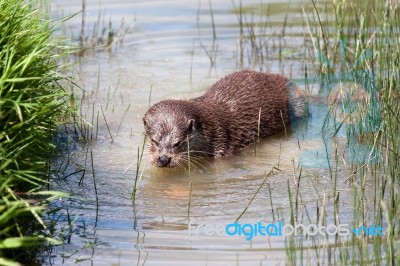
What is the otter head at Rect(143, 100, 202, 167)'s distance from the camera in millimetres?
7332

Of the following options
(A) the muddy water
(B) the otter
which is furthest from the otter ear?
(A) the muddy water

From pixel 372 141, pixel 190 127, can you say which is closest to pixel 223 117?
pixel 190 127

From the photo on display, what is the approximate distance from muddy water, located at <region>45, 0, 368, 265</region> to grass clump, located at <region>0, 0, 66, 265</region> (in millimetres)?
369

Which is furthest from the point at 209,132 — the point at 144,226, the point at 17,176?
the point at 17,176

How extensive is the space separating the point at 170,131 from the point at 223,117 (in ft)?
2.22

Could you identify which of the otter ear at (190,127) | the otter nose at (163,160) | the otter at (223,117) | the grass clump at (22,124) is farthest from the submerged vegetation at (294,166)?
the otter ear at (190,127)

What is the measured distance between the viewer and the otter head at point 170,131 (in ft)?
24.1

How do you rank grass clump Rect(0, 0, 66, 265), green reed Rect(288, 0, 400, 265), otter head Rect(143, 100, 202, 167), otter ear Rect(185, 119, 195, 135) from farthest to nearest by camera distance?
otter ear Rect(185, 119, 195, 135), otter head Rect(143, 100, 202, 167), green reed Rect(288, 0, 400, 265), grass clump Rect(0, 0, 66, 265)

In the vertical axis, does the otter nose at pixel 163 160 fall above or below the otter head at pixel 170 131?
below

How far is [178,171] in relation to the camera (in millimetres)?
7305

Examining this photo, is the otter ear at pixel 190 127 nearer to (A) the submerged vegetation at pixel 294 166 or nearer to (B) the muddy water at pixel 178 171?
(B) the muddy water at pixel 178 171

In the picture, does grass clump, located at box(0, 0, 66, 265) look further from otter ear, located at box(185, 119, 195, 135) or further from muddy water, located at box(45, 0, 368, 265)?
otter ear, located at box(185, 119, 195, 135)

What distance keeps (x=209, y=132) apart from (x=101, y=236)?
96.7 inches

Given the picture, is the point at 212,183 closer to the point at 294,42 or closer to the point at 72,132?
the point at 72,132
